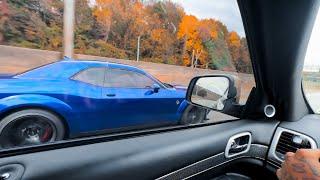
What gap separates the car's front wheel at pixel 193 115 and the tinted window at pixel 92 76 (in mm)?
680

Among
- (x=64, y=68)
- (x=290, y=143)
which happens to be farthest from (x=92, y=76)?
(x=290, y=143)

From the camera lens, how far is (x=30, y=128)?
1863 mm

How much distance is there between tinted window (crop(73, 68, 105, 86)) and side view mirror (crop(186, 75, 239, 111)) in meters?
0.66

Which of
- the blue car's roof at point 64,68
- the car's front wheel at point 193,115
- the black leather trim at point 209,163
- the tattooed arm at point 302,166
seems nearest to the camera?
the tattooed arm at point 302,166

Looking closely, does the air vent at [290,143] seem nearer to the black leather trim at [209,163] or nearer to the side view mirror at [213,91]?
the black leather trim at [209,163]

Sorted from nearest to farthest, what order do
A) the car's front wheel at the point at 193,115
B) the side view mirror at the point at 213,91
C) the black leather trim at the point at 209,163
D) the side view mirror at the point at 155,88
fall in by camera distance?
the black leather trim at the point at 209,163
the side view mirror at the point at 213,91
the car's front wheel at the point at 193,115
the side view mirror at the point at 155,88

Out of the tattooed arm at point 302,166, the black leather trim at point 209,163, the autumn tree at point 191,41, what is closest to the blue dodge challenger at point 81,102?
the autumn tree at point 191,41

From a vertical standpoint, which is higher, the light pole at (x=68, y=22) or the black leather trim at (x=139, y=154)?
the light pole at (x=68, y=22)

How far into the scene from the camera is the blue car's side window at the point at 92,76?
85.0 inches

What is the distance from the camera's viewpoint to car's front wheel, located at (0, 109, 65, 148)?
167 centimetres

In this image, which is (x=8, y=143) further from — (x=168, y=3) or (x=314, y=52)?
(x=314, y=52)

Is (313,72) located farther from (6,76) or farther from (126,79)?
(6,76)

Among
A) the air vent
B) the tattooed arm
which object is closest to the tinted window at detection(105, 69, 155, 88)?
the air vent

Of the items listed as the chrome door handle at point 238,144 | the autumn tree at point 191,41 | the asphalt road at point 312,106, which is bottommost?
the chrome door handle at point 238,144
